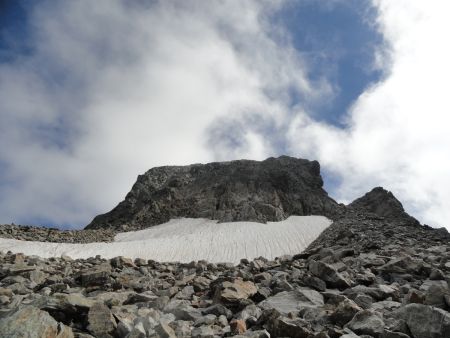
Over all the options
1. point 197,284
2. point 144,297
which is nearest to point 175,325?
point 144,297

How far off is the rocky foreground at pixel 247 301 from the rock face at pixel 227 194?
113 ft

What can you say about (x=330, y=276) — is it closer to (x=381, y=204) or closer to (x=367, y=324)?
(x=367, y=324)

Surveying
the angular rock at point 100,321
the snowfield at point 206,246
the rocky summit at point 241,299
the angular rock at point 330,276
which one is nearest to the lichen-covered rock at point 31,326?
the rocky summit at point 241,299

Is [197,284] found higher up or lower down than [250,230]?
lower down

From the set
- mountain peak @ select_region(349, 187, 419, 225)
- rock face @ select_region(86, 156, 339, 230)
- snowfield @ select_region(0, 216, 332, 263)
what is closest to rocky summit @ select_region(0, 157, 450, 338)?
snowfield @ select_region(0, 216, 332, 263)

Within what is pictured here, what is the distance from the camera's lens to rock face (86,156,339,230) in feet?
174

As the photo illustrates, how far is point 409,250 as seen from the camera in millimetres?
15406

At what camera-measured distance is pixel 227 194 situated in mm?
55562

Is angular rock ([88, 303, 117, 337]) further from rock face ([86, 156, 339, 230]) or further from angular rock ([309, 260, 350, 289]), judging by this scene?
rock face ([86, 156, 339, 230])

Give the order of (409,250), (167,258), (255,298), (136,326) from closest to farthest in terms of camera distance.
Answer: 1. (136,326)
2. (255,298)
3. (409,250)
4. (167,258)

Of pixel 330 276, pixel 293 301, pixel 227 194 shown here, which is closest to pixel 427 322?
pixel 293 301

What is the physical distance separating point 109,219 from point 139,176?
37.4 feet

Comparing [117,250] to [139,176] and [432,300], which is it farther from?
[139,176]

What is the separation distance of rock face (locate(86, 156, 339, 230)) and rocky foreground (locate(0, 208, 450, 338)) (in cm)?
3431
